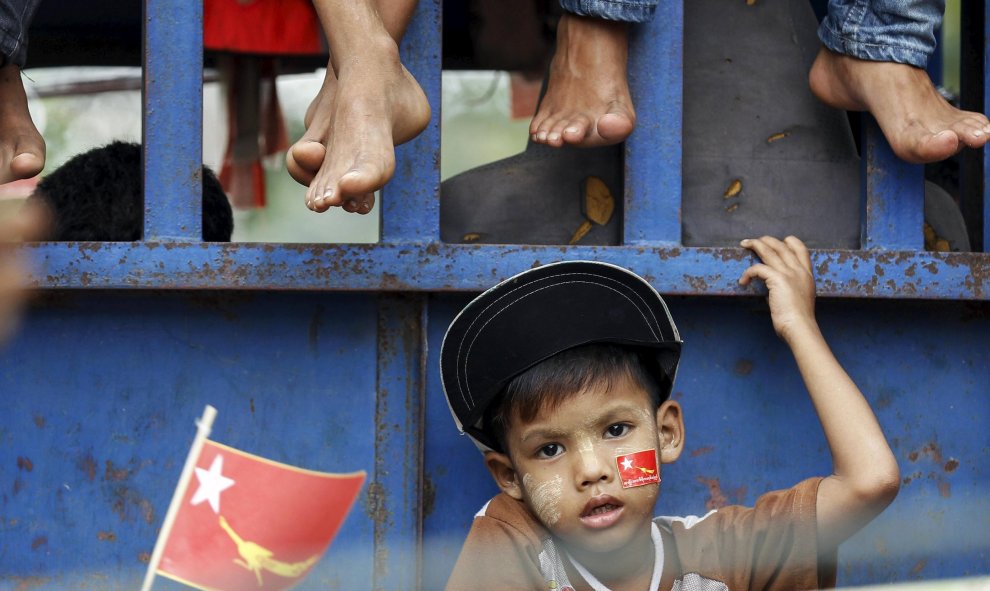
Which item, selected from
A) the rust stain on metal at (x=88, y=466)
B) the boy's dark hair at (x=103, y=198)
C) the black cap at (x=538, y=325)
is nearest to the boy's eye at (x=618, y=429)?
the black cap at (x=538, y=325)

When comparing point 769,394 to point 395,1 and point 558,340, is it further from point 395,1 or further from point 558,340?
point 395,1

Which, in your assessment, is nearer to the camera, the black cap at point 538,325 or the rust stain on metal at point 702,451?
the black cap at point 538,325

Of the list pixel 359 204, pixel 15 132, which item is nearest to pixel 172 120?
pixel 15 132

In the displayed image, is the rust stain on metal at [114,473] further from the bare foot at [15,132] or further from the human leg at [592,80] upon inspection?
the human leg at [592,80]

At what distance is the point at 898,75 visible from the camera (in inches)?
62.1

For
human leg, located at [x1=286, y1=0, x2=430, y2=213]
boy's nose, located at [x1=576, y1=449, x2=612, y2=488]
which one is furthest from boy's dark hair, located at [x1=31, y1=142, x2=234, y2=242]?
boy's nose, located at [x1=576, y1=449, x2=612, y2=488]

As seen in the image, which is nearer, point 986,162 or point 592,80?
point 592,80

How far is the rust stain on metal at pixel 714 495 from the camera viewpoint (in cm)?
163

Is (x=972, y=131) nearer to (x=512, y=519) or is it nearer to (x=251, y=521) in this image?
(x=512, y=519)

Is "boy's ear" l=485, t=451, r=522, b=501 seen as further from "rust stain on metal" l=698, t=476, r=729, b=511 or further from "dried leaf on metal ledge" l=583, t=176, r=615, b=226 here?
"dried leaf on metal ledge" l=583, t=176, r=615, b=226

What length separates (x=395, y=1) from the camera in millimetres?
1457

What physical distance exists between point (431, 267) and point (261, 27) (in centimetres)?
184

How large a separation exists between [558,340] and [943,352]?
2.15 feet

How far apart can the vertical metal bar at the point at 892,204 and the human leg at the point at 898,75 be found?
60 millimetres
